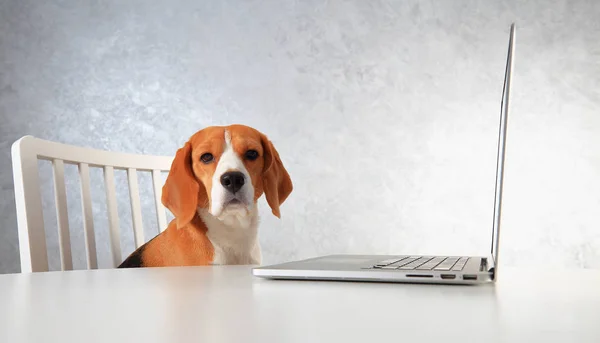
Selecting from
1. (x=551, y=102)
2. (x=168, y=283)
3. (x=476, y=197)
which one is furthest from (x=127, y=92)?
(x=168, y=283)

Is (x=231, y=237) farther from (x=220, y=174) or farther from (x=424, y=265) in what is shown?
(x=424, y=265)

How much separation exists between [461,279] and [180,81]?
268 centimetres

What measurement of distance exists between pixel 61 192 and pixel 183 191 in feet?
0.67

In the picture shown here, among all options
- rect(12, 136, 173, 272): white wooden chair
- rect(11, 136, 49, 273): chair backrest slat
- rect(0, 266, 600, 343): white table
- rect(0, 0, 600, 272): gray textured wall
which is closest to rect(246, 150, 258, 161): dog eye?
rect(12, 136, 173, 272): white wooden chair

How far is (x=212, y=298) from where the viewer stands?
0.39 m

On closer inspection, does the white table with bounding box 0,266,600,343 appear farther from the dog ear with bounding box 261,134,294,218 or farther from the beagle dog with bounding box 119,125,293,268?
the dog ear with bounding box 261,134,294,218

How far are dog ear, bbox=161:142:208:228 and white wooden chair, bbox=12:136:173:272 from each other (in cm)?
15

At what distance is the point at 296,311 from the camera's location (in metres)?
0.32

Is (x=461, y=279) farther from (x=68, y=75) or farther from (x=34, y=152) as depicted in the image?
(x=68, y=75)

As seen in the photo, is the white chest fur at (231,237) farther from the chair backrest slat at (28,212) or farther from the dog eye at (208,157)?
the chair backrest slat at (28,212)

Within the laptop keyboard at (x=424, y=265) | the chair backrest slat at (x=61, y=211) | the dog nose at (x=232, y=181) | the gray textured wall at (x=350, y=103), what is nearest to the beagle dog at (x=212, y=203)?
the dog nose at (x=232, y=181)

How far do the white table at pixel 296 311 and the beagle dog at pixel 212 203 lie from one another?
44cm

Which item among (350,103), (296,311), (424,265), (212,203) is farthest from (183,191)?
(350,103)

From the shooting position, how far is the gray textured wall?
267 centimetres
